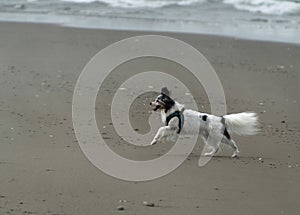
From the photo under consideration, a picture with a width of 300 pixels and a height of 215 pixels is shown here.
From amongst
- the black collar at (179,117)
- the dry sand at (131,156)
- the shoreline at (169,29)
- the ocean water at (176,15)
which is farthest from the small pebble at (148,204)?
the ocean water at (176,15)

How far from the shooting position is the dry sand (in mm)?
5566

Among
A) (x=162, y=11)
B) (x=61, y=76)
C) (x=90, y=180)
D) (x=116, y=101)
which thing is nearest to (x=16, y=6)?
(x=162, y=11)

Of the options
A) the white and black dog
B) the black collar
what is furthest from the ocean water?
the black collar

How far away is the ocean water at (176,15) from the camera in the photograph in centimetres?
1758

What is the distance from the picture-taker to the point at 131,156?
22.8 feet

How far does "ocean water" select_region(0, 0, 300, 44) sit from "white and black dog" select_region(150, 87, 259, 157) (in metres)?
8.56

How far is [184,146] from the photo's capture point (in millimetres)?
7570

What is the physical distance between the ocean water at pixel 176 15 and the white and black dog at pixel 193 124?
8.56 metres

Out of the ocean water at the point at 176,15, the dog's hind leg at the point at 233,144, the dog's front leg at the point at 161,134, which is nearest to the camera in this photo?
the dog's hind leg at the point at 233,144

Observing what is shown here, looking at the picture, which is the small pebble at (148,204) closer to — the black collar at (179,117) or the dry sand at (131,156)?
the dry sand at (131,156)

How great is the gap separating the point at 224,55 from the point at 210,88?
3.29 meters

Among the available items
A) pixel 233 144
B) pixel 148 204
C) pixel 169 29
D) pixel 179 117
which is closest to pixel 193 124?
pixel 179 117

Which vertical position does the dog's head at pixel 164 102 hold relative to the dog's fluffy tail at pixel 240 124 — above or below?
above

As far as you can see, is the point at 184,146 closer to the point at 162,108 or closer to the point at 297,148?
the point at 162,108
